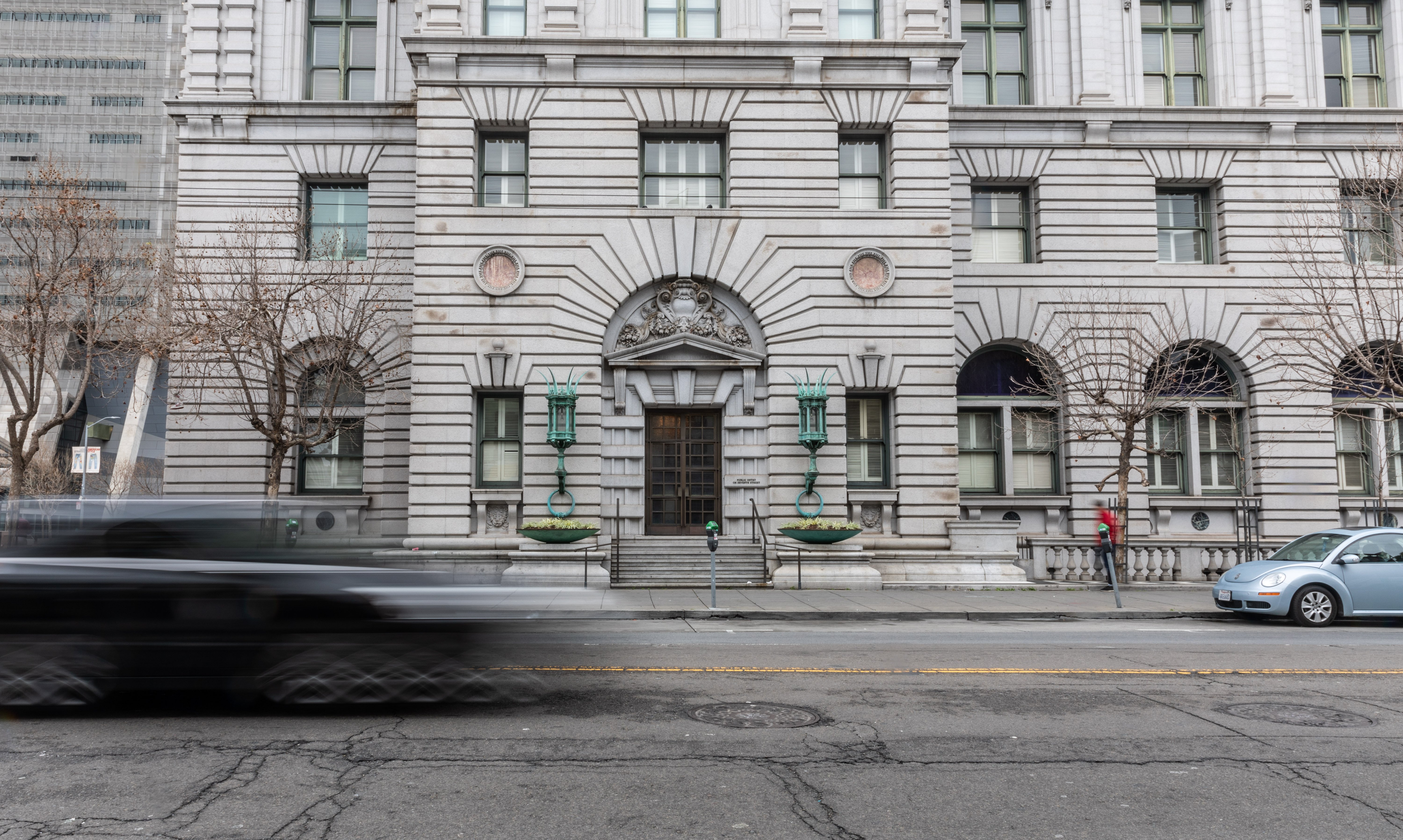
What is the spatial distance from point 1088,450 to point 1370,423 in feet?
26.9

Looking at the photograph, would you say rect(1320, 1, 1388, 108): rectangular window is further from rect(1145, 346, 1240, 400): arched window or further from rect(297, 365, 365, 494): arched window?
rect(297, 365, 365, 494): arched window

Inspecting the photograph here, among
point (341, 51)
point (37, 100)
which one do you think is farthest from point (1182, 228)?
point (37, 100)

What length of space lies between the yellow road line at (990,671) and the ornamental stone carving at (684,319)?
12.9 m

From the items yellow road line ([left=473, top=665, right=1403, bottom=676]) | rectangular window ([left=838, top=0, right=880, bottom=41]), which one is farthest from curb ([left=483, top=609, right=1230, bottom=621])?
rectangular window ([left=838, top=0, right=880, bottom=41])

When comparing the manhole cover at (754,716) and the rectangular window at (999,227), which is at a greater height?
the rectangular window at (999,227)

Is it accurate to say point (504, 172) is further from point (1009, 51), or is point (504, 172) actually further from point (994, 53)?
point (1009, 51)

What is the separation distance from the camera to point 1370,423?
25453 mm

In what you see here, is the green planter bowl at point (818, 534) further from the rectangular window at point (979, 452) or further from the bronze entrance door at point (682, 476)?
the rectangular window at point (979, 452)

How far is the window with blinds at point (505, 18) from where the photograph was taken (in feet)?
74.1

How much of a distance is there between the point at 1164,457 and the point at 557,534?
15890 millimetres

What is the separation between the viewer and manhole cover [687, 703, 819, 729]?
281 inches

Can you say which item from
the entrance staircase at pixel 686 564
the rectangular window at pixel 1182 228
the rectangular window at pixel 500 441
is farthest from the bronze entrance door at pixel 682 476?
the rectangular window at pixel 1182 228

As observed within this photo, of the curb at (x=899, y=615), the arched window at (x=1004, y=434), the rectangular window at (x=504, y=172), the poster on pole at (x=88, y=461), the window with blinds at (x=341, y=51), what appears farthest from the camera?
the window with blinds at (x=341, y=51)

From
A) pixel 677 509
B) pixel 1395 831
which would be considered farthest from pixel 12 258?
pixel 1395 831
